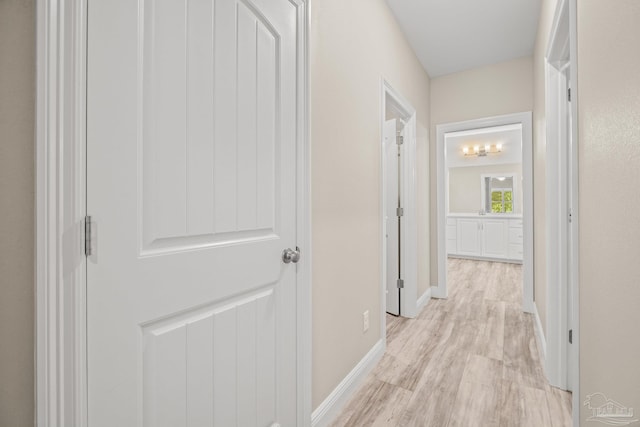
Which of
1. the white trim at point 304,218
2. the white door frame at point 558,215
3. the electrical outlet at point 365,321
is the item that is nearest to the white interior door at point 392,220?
the electrical outlet at point 365,321

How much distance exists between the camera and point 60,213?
2.08 feet

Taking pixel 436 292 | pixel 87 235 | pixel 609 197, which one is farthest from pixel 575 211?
pixel 436 292

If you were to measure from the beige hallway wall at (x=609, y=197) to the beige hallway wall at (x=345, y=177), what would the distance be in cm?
106

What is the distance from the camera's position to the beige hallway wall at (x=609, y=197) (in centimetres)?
73

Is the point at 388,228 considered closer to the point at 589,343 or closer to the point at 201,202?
the point at 589,343

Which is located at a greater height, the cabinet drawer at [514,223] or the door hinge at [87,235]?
the door hinge at [87,235]

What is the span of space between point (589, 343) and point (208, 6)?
1.73 metres

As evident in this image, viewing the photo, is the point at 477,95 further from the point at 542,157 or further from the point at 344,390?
the point at 344,390

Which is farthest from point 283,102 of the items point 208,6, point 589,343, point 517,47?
point 517,47

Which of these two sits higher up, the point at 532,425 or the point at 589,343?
the point at 589,343

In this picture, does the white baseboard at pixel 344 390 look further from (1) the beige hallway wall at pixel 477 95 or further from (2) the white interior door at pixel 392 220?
(1) the beige hallway wall at pixel 477 95

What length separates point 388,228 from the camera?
319cm

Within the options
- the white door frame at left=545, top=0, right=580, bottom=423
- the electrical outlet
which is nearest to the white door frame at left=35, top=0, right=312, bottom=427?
the electrical outlet

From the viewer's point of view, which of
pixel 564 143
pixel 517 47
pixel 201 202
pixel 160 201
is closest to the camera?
pixel 160 201
